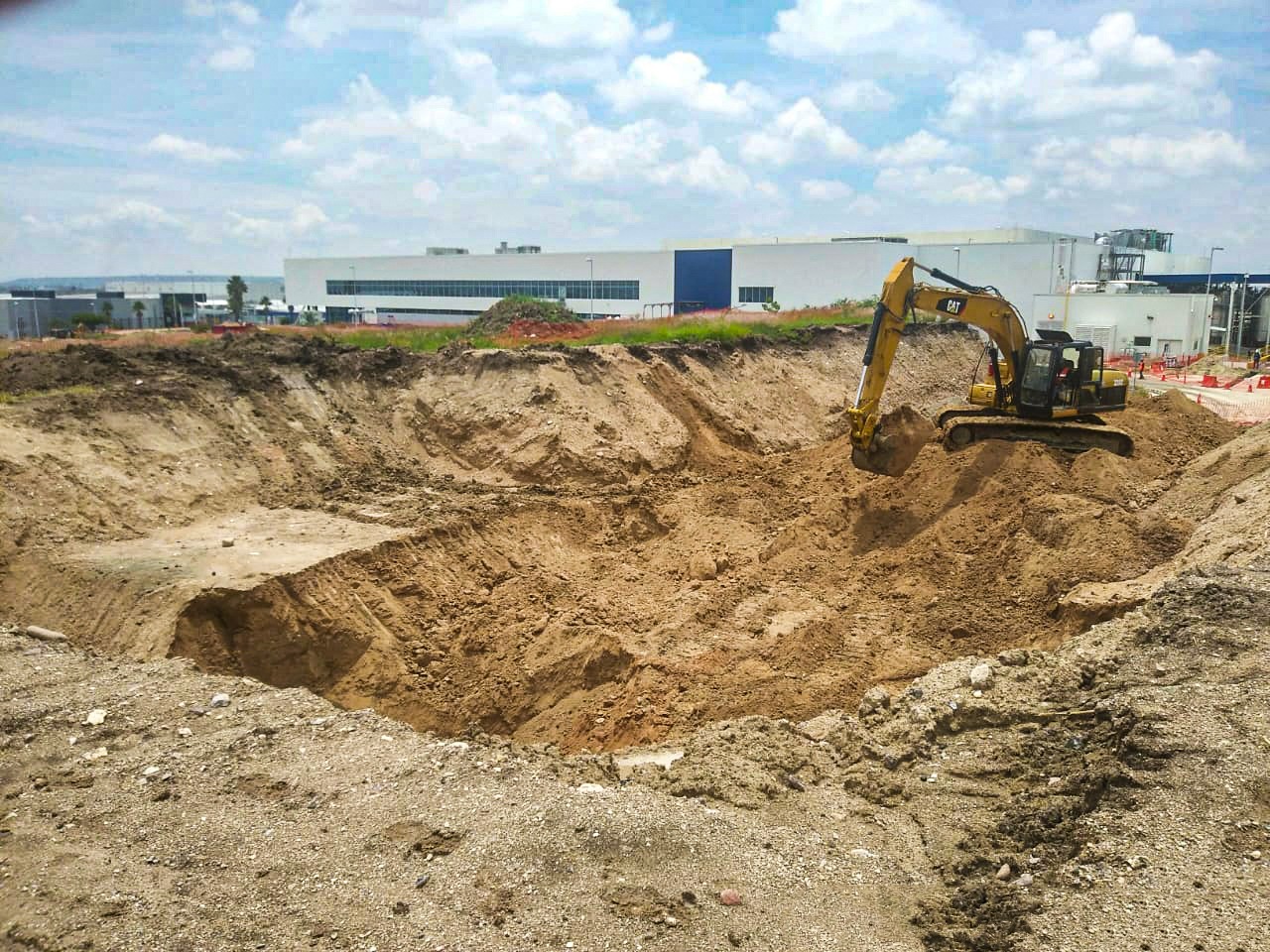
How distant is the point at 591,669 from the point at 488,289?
50.1 m

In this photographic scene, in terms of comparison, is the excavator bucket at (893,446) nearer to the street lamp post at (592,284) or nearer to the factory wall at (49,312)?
the factory wall at (49,312)

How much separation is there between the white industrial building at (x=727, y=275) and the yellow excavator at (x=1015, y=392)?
26848mm

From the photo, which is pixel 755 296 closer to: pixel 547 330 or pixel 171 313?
pixel 547 330

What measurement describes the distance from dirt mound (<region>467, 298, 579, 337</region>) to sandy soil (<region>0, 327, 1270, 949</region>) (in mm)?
12805

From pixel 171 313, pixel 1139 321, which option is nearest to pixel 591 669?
pixel 1139 321

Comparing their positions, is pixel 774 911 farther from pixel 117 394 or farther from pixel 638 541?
pixel 117 394

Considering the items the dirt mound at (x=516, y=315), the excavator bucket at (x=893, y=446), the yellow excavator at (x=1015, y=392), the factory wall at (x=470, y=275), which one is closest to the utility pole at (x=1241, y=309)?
A: the factory wall at (x=470, y=275)

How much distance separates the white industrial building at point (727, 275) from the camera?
44.4 m

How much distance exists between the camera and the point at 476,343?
21812 millimetres

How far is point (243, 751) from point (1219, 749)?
702cm

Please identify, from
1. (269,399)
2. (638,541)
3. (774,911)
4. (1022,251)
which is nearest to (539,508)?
(638,541)

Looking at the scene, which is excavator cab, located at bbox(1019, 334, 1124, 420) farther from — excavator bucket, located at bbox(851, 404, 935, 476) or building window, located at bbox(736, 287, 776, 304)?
building window, located at bbox(736, 287, 776, 304)

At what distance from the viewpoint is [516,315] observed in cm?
3384

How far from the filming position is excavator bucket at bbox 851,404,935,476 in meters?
14.1
